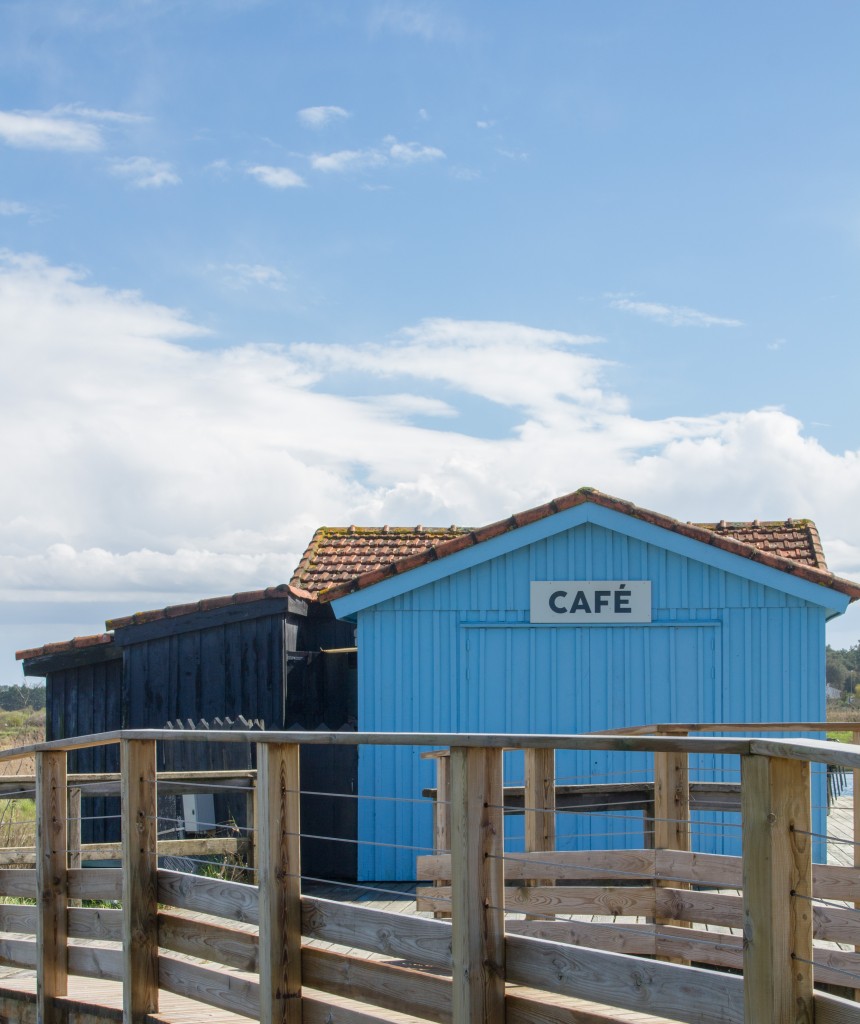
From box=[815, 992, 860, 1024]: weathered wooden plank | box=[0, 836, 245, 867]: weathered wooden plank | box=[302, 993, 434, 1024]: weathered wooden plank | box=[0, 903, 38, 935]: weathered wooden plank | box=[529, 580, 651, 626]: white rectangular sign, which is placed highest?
box=[529, 580, 651, 626]: white rectangular sign

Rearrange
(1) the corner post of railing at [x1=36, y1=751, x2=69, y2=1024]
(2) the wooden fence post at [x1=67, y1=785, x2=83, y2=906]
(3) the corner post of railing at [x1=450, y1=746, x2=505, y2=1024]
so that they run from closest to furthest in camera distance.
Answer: (3) the corner post of railing at [x1=450, y1=746, x2=505, y2=1024] < (1) the corner post of railing at [x1=36, y1=751, x2=69, y2=1024] < (2) the wooden fence post at [x1=67, y1=785, x2=83, y2=906]

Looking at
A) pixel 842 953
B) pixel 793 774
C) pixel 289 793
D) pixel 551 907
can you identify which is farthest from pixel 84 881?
pixel 793 774

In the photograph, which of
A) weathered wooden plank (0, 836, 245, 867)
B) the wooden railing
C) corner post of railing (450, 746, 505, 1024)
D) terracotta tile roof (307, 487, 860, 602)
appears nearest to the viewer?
the wooden railing

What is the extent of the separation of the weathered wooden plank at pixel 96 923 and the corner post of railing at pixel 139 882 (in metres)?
0.29

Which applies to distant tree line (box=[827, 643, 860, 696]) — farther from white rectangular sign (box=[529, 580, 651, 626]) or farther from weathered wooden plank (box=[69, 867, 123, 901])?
weathered wooden plank (box=[69, 867, 123, 901])

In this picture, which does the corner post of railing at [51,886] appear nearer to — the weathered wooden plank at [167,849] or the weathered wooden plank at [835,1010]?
the weathered wooden plank at [167,849]

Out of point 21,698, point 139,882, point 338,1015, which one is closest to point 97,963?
point 139,882

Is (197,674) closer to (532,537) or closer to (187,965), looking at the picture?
(532,537)

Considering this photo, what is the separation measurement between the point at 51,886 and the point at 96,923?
14.1 inches

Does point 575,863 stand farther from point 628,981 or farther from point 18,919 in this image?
point 628,981

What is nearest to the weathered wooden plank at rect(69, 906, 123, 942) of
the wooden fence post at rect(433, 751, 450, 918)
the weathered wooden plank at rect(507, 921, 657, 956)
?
the weathered wooden plank at rect(507, 921, 657, 956)

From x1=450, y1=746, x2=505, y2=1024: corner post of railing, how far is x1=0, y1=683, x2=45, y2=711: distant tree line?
59767 mm

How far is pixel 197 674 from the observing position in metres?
13.3

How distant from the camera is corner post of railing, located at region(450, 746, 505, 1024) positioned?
417 centimetres
